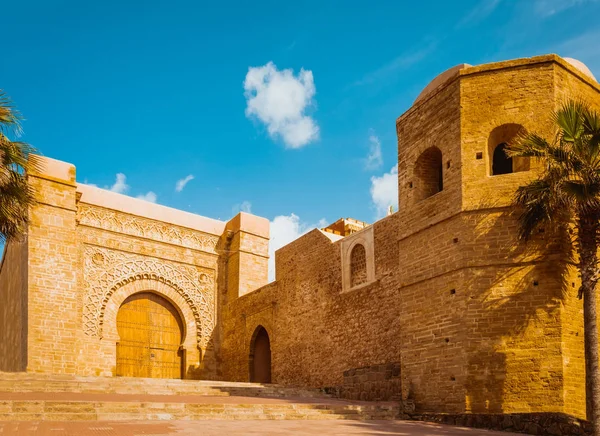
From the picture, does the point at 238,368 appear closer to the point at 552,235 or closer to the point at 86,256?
the point at 86,256

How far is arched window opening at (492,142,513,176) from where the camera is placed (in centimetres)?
1209

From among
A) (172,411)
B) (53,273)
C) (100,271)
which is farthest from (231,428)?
(100,271)

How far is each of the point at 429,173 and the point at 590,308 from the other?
4085mm

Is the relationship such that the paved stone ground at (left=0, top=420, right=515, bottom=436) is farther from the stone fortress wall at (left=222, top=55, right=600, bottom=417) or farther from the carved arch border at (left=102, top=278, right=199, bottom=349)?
the carved arch border at (left=102, top=278, right=199, bottom=349)

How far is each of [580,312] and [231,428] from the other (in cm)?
559

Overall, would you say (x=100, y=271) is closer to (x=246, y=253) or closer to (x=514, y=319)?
(x=246, y=253)

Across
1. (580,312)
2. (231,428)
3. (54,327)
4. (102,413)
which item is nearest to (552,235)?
(580,312)

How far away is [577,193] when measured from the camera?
372 inches

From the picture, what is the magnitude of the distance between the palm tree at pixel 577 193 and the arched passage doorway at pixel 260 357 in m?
11.0

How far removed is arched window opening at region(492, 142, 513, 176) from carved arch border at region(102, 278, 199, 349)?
35.7 ft

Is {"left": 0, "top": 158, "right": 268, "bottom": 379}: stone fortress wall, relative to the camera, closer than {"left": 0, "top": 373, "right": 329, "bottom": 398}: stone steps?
No

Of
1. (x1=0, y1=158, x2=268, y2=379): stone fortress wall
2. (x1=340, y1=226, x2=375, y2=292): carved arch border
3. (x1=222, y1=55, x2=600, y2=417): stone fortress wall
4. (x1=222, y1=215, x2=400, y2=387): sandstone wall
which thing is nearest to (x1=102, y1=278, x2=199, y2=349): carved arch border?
(x1=0, y1=158, x2=268, y2=379): stone fortress wall

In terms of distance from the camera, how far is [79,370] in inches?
667

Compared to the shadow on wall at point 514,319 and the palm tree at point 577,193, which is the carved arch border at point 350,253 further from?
the palm tree at point 577,193
